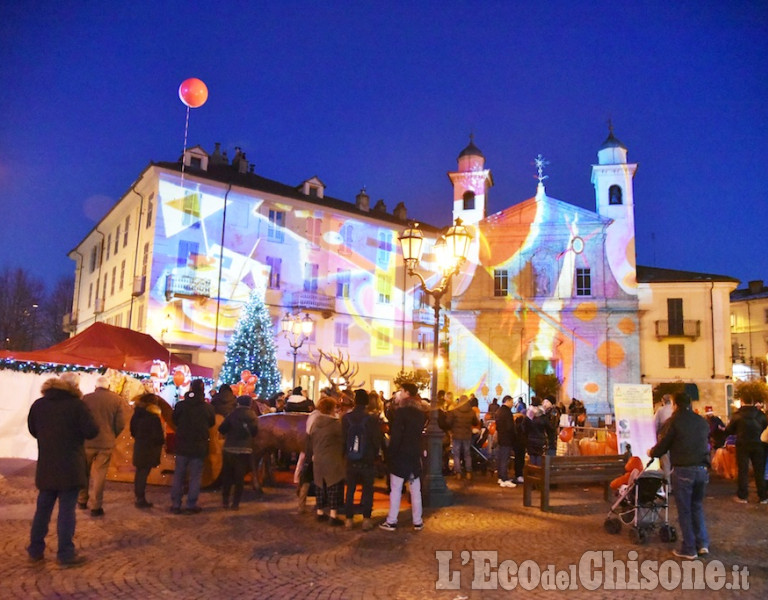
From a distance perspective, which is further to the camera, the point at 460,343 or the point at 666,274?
the point at 666,274

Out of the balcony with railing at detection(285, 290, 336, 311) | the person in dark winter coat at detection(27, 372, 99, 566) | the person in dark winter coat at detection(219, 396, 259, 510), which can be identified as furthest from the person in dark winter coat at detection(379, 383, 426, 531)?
the balcony with railing at detection(285, 290, 336, 311)

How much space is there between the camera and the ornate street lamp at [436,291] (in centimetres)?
1019

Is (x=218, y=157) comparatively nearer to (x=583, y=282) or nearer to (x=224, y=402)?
(x=583, y=282)

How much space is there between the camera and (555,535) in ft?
26.7

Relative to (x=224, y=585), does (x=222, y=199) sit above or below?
above

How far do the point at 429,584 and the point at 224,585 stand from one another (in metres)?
1.84

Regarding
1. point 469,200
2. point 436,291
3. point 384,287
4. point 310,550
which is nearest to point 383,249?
point 384,287

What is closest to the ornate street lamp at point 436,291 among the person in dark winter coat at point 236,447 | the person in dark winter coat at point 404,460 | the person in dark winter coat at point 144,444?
the person in dark winter coat at point 404,460

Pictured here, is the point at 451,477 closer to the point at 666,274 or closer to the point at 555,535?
the point at 555,535

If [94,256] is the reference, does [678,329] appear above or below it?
below

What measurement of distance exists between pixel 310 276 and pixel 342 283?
2.30 m

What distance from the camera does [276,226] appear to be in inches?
1459

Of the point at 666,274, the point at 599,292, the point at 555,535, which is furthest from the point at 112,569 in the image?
the point at 666,274

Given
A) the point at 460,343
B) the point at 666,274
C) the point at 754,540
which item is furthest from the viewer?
the point at 666,274
